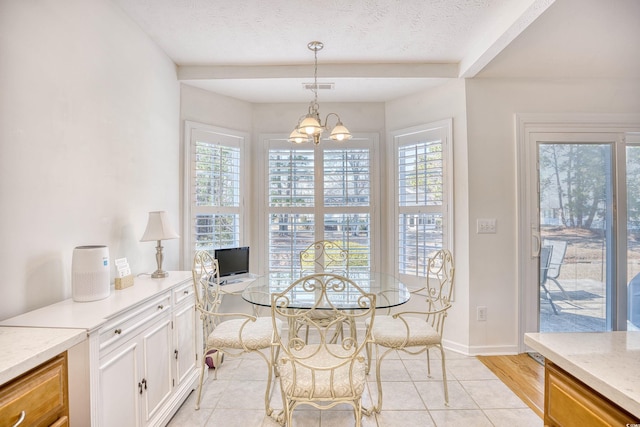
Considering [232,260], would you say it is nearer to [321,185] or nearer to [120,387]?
[321,185]

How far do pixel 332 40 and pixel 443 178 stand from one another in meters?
1.69

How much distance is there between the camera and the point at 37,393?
100 cm

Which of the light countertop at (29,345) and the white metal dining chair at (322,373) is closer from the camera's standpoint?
the light countertop at (29,345)

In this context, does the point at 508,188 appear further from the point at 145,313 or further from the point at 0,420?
the point at 0,420

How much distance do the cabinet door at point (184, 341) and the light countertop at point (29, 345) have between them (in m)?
0.85

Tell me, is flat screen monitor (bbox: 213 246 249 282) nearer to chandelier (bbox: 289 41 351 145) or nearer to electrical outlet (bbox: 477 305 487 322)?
chandelier (bbox: 289 41 351 145)

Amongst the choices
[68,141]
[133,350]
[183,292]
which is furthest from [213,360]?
[68,141]

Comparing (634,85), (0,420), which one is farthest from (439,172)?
(0,420)

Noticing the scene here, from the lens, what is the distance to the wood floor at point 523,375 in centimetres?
216

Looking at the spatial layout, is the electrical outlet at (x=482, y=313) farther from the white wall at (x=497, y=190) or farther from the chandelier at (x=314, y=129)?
the chandelier at (x=314, y=129)

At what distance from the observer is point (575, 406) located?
2.71 feet

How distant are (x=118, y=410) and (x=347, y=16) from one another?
2764mm

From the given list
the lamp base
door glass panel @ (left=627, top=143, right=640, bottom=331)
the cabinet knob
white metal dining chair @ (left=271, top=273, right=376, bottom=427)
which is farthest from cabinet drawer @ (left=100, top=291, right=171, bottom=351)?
door glass panel @ (left=627, top=143, right=640, bottom=331)

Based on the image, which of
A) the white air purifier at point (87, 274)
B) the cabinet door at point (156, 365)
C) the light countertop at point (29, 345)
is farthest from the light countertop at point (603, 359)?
the white air purifier at point (87, 274)
